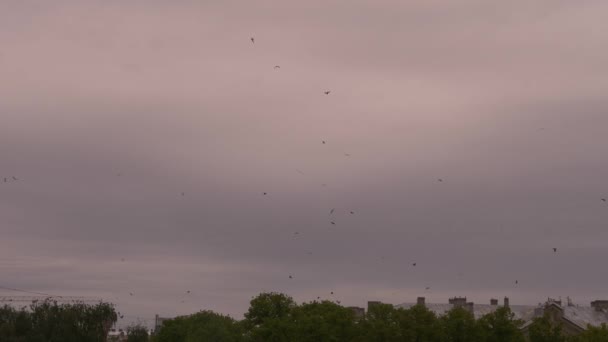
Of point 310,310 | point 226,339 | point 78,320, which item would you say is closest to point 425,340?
point 310,310

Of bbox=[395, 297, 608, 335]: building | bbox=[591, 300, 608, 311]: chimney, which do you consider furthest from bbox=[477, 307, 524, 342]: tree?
bbox=[591, 300, 608, 311]: chimney

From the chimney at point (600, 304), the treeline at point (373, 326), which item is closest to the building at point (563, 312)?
the chimney at point (600, 304)

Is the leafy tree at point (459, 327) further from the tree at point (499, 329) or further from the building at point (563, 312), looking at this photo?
the building at point (563, 312)

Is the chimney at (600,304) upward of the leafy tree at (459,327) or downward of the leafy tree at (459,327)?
upward

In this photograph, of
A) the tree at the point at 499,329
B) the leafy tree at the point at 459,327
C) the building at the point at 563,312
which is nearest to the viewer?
the tree at the point at 499,329

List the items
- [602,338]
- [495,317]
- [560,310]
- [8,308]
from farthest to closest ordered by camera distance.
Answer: [8,308]
[560,310]
[495,317]
[602,338]

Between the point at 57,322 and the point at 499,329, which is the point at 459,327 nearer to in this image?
the point at 499,329

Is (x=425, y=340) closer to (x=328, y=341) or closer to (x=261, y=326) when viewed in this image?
(x=328, y=341)

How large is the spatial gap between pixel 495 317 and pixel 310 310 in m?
Result: 39.2

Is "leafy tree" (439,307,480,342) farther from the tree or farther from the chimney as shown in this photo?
the chimney

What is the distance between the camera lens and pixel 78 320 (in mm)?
180250

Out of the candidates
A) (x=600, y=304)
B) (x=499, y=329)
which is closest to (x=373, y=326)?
(x=499, y=329)

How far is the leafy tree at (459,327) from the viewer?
11746 centimetres

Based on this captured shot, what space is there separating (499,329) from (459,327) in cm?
529
